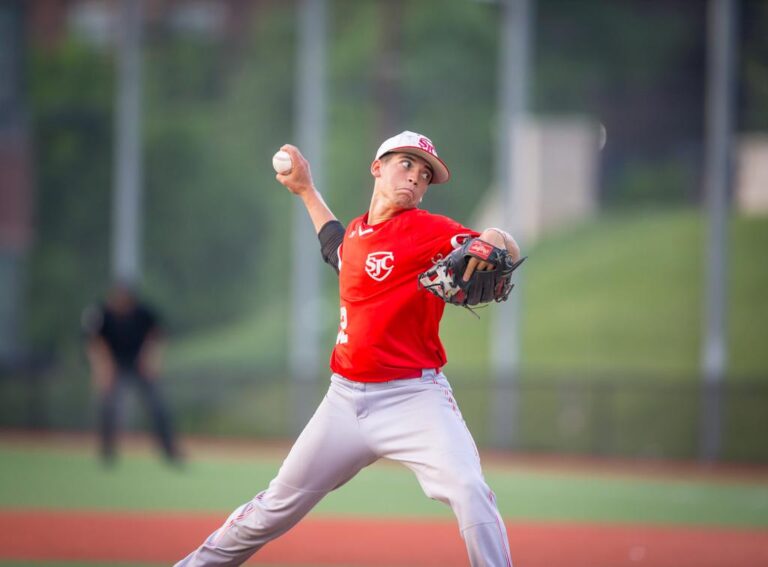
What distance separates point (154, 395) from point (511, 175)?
27.1ft

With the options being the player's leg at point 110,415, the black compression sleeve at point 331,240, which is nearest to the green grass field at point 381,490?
the player's leg at point 110,415

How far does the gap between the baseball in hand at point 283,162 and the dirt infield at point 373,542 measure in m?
3.02

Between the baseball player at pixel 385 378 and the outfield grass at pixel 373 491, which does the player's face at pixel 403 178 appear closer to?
the baseball player at pixel 385 378

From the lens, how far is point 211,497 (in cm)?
1206

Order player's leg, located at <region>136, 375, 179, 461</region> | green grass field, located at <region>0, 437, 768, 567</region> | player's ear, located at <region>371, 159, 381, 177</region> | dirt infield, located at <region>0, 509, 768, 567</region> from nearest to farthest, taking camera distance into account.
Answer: player's ear, located at <region>371, 159, 381, 177</region>
dirt infield, located at <region>0, 509, 768, 567</region>
green grass field, located at <region>0, 437, 768, 567</region>
player's leg, located at <region>136, 375, 179, 461</region>

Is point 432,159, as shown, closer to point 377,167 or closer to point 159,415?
point 377,167

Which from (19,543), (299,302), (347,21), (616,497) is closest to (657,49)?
(347,21)

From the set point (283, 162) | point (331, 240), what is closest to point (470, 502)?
point (331, 240)

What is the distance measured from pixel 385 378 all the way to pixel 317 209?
1049 millimetres

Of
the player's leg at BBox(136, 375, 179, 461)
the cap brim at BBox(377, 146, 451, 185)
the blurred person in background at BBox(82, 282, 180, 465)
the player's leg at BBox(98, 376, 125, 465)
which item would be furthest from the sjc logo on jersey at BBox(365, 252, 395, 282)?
the player's leg at BBox(98, 376, 125, 465)

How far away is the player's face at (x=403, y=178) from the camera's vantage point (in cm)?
559

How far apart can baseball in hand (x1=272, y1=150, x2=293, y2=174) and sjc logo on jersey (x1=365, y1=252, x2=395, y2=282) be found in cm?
76

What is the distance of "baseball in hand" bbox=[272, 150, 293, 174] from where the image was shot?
6039mm

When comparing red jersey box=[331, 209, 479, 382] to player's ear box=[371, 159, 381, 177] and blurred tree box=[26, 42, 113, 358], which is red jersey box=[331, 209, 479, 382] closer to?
player's ear box=[371, 159, 381, 177]
